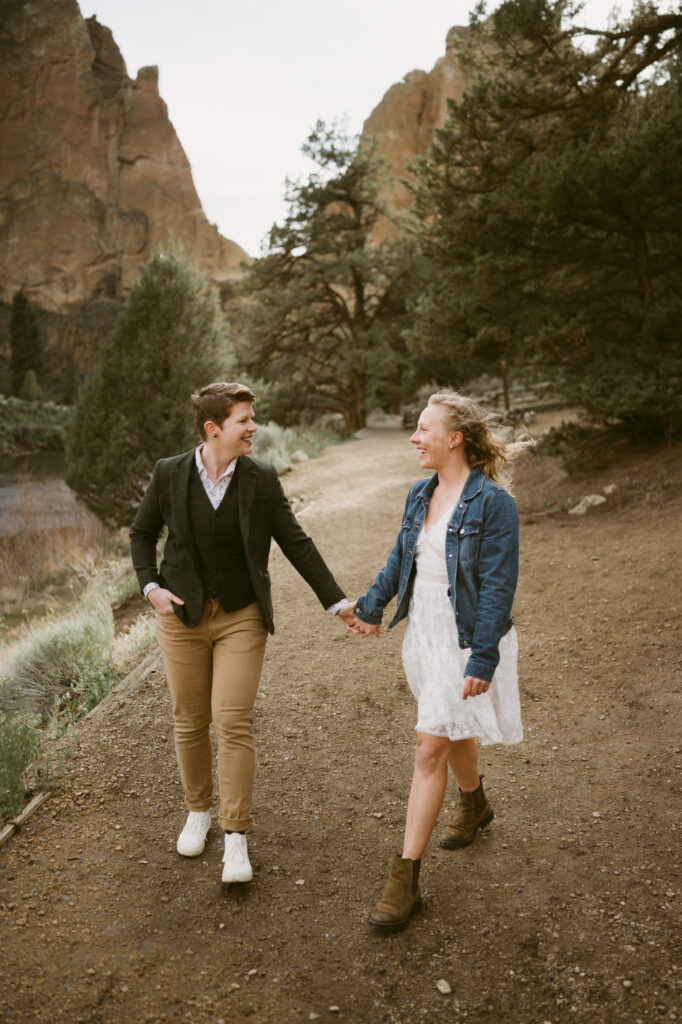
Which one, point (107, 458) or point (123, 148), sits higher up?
point (123, 148)

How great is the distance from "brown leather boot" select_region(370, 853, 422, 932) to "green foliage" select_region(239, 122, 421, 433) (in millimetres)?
20770

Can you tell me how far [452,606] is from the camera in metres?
2.65

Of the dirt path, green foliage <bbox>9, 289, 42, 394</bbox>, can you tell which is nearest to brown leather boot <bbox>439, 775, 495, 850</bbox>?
the dirt path

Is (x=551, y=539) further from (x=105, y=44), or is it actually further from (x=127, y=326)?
(x=105, y=44)

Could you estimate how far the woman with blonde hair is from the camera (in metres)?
2.57

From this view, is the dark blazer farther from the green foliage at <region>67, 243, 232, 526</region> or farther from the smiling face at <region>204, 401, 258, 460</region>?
the green foliage at <region>67, 243, 232, 526</region>

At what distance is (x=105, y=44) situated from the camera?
275 feet

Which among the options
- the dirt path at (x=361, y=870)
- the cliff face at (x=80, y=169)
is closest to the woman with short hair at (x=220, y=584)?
the dirt path at (x=361, y=870)

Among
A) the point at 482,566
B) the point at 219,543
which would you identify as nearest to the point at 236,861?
the point at 219,543

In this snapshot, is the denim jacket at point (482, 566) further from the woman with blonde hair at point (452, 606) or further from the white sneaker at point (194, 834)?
the white sneaker at point (194, 834)

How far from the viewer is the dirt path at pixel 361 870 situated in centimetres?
236

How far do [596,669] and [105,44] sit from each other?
9927cm

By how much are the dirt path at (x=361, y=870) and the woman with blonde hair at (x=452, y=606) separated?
0.31m

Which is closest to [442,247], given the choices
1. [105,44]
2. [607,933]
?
[607,933]
